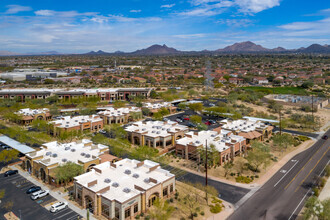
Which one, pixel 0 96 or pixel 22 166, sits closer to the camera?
pixel 22 166

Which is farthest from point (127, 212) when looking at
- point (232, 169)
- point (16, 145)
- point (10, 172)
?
point (16, 145)

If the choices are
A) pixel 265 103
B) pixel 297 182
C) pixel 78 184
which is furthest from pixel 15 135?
pixel 265 103

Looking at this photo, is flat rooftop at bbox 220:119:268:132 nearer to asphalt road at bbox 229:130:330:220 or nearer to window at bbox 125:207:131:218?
asphalt road at bbox 229:130:330:220

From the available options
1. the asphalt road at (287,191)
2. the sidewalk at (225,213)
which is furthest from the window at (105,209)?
the asphalt road at (287,191)

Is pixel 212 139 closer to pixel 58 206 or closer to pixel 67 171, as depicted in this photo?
pixel 67 171

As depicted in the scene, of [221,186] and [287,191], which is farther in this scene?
[221,186]

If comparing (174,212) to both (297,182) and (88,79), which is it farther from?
(88,79)

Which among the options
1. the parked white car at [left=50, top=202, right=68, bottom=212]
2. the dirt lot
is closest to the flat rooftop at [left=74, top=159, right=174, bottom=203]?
the parked white car at [left=50, top=202, right=68, bottom=212]
